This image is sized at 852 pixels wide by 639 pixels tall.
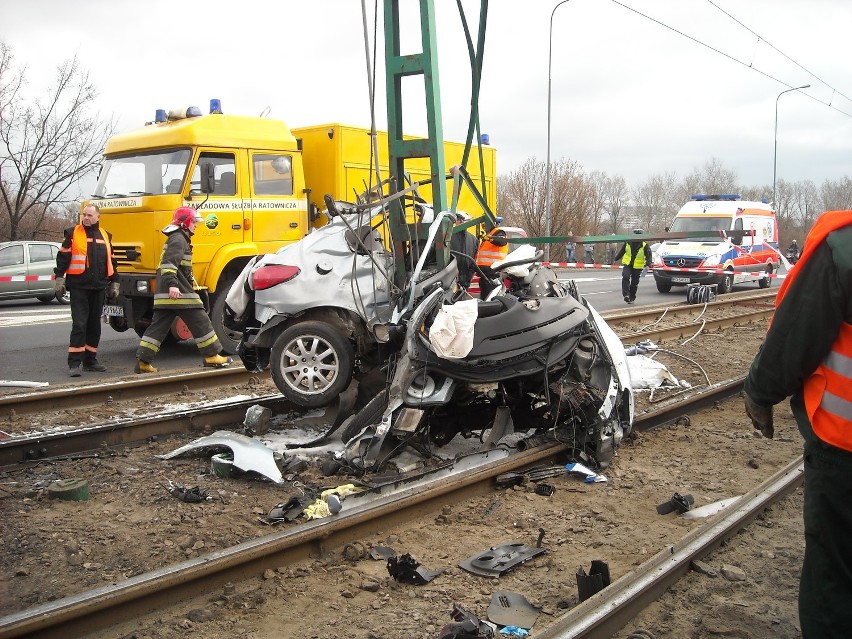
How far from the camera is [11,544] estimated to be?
13.0 feet

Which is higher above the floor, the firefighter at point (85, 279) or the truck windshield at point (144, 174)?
the truck windshield at point (144, 174)

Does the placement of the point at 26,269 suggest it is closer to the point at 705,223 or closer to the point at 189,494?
the point at 189,494

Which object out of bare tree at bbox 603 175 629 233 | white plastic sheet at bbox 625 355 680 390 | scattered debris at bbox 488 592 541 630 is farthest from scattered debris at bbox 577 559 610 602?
bare tree at bbox 603 175 629 233

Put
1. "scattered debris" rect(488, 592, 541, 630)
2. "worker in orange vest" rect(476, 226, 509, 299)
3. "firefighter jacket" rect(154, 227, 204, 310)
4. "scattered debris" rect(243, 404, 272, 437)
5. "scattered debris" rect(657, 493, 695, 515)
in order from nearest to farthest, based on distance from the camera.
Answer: "scattered debris" rect(488, 592, 541, 630)
"scattered debris" rect(657, 493, 695, 515)
"scattered debris" rect(243, 404, 272, 437)
"firefighter jacket" rect(154, 227, 204, 310)
"worker in orange vest" rect(476, 226, 509, 299)

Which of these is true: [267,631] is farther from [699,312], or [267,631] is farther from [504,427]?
[699,312]

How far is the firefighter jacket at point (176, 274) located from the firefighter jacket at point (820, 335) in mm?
7169

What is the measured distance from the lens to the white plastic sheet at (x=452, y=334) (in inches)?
197

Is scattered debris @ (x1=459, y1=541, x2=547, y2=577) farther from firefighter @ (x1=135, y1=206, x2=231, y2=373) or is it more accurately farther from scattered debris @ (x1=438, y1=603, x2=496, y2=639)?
firefighter @ (x1=135, y1=206, x2=231, y2=373)

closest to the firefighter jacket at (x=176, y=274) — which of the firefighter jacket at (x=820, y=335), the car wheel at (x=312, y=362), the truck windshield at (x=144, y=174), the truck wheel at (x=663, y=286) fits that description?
the truck windshield at (x=144, y=174)

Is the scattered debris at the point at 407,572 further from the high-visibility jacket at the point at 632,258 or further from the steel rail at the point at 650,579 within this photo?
the high-visibility jacket at the point at 632,258

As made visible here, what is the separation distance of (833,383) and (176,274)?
744 centimetres

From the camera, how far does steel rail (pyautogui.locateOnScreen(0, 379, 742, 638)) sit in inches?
120

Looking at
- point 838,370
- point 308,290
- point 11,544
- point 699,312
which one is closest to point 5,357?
point 308,290

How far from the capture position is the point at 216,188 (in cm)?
1049
